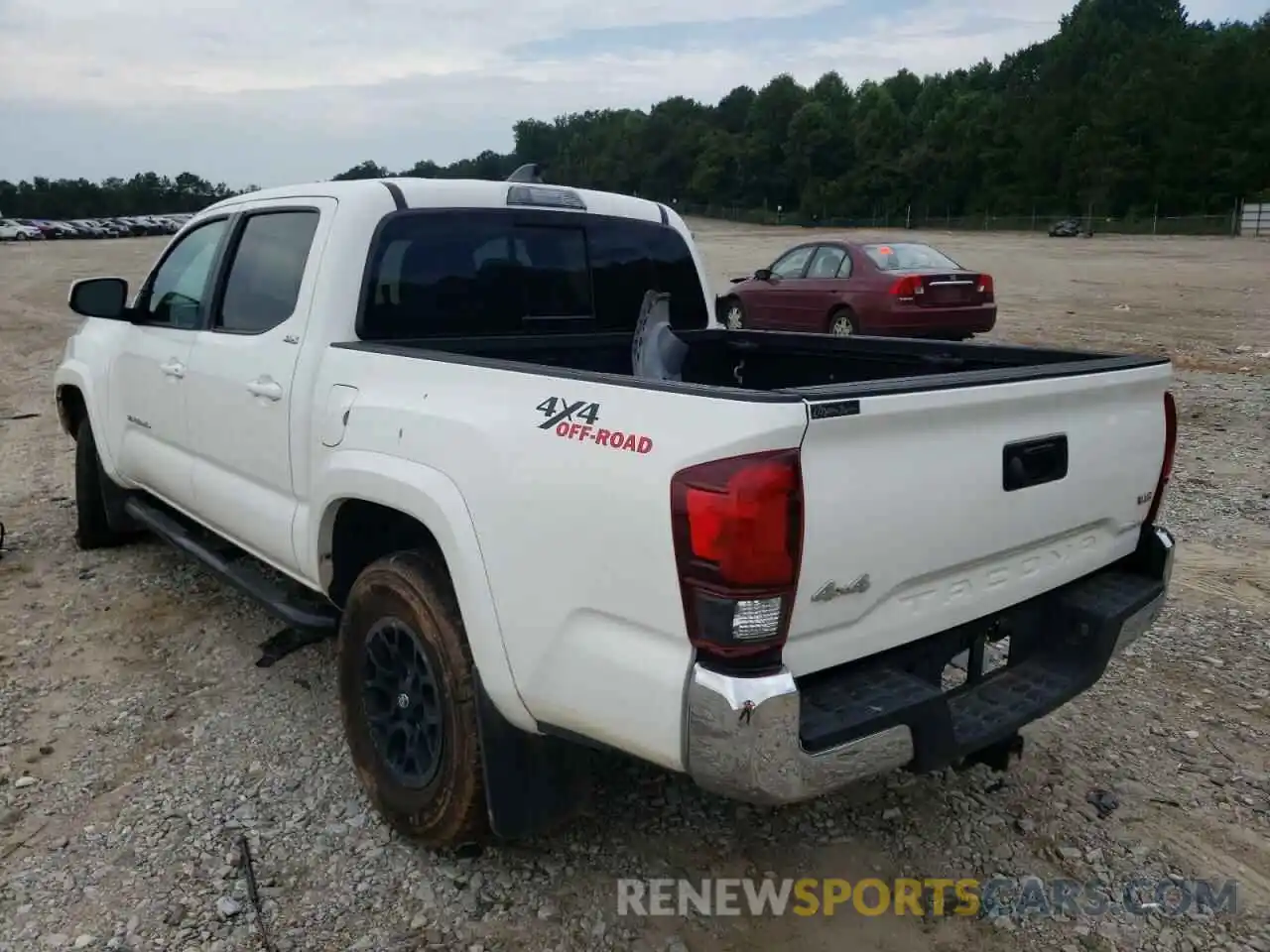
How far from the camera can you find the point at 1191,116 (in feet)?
226

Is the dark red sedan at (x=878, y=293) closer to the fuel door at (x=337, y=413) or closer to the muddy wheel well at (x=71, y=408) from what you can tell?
the muddy wheel well at (x=71, y=408)

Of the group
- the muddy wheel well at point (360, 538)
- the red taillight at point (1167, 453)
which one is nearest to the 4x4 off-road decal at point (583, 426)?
the muddy wheel well at point (360, 538)

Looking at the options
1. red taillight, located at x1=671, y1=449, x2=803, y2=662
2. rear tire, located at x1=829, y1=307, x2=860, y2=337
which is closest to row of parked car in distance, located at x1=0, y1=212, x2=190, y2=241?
rear tire, located at x1=829, y1=307, x2=860, y2=337

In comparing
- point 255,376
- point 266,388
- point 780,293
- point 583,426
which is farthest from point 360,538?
point 780,293

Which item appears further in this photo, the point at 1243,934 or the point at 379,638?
the point at 379,638

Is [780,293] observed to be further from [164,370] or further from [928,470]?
[928,470]

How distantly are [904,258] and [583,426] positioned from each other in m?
12.2

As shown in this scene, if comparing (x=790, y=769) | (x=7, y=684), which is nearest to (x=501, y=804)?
(x=790, y=769)

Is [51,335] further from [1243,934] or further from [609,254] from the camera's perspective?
[1243,934]

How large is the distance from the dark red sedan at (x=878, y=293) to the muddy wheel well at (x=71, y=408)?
821 cm

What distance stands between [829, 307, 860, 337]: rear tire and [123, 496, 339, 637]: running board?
10009 mm

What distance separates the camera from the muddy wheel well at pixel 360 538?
10.9 ft

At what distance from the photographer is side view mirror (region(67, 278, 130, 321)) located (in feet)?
15.4

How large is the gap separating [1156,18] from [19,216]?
365 feet
